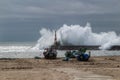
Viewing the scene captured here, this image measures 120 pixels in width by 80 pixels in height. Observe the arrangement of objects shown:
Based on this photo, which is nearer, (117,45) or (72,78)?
(72,78)

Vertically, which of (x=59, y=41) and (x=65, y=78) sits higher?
(x=59, y=41)

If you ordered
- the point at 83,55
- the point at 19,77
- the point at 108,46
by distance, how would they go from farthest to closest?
the point at 108,46 < the point at 83,55 < the point at 19,77

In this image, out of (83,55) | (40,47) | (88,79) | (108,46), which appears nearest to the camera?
(88,79)

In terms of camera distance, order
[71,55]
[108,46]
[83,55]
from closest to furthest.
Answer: [83,55] → [71,55] → [108,46]

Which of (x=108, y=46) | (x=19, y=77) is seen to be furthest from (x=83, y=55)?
(x=108, y=46)

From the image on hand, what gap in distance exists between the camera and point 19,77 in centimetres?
3394

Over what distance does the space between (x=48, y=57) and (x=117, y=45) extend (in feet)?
339

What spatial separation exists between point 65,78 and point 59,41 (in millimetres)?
122088

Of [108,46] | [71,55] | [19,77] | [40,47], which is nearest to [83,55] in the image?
[71,55]

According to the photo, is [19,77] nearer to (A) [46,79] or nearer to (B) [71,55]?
(A) [46,79]

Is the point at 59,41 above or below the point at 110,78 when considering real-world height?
above

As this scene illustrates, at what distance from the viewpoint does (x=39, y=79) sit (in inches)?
1266

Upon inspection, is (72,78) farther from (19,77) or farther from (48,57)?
(48,57)

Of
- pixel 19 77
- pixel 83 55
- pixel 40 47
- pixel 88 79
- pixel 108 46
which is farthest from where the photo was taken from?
pixel 108 46
